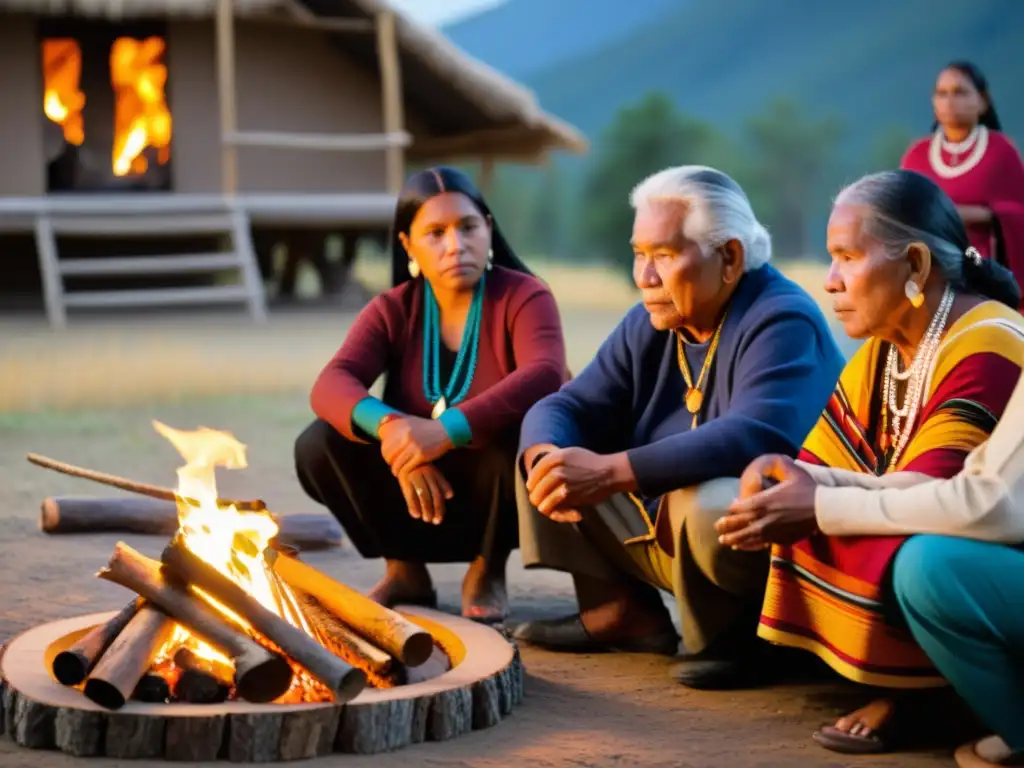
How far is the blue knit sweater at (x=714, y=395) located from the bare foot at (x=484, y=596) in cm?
65

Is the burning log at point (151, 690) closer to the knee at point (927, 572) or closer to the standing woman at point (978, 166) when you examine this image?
the knee at point (927, 572)

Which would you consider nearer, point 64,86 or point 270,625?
point 270,625

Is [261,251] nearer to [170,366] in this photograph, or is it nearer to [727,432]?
[170,366]

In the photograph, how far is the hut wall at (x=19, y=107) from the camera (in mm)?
14281

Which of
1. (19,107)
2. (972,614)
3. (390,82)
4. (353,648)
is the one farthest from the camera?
(390,82)

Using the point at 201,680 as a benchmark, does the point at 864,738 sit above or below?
below

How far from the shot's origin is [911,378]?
131 inches

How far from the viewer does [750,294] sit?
392 cm

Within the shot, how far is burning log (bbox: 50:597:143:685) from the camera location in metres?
3.24

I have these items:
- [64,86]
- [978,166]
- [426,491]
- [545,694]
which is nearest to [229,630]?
[545,694]

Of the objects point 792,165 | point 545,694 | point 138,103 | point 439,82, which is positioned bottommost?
point 545,694

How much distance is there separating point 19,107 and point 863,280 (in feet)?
41.2

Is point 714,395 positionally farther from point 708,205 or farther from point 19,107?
point 19,107

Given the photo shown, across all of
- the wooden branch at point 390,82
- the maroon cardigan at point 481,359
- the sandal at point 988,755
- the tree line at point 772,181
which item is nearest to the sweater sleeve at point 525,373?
the maroon cardigan at point 481,359
